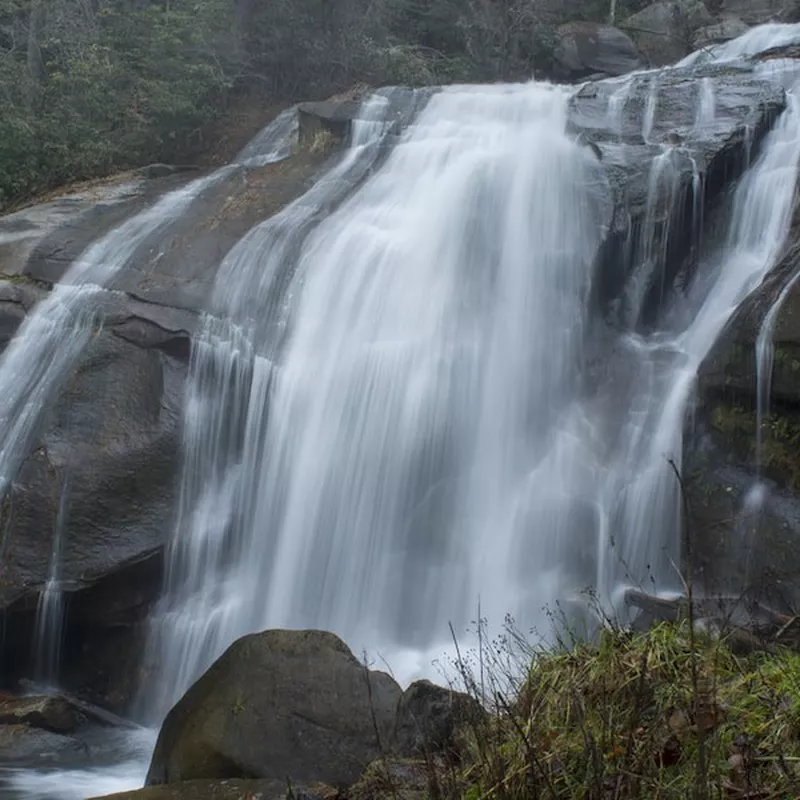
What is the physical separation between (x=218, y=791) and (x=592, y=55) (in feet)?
59.3

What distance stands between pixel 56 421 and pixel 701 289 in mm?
7157

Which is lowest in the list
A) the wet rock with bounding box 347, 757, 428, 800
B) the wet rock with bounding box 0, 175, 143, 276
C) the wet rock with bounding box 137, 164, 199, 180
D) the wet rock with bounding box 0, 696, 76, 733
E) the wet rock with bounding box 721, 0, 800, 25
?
the wet rock with bounding box 0, 696, 76, 733

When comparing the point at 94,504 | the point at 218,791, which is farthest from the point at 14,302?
the point at 218,791

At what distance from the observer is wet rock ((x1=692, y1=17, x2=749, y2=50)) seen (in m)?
19.1

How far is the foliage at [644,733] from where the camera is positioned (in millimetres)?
2912

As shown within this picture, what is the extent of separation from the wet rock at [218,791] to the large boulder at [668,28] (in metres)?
18.3

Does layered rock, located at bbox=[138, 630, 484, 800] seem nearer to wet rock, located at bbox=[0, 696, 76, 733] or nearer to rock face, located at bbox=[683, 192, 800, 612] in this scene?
wet rock, located at bbox=[0, 696, 76, 733]

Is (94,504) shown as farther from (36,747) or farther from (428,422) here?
(428,422)

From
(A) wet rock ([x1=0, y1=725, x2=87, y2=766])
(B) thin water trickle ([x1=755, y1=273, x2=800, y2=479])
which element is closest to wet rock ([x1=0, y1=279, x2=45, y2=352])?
(A) wet rock ([x1=0, y1=725, x2=87, y2=766])

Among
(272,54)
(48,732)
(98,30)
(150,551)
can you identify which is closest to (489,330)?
(150,551)

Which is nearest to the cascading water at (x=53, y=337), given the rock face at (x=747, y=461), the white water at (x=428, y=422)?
the white water at (x=428, y=422)

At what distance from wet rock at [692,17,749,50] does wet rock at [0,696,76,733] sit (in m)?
17.5

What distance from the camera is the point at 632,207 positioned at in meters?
10.8

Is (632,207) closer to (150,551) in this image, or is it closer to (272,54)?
(150,551)
